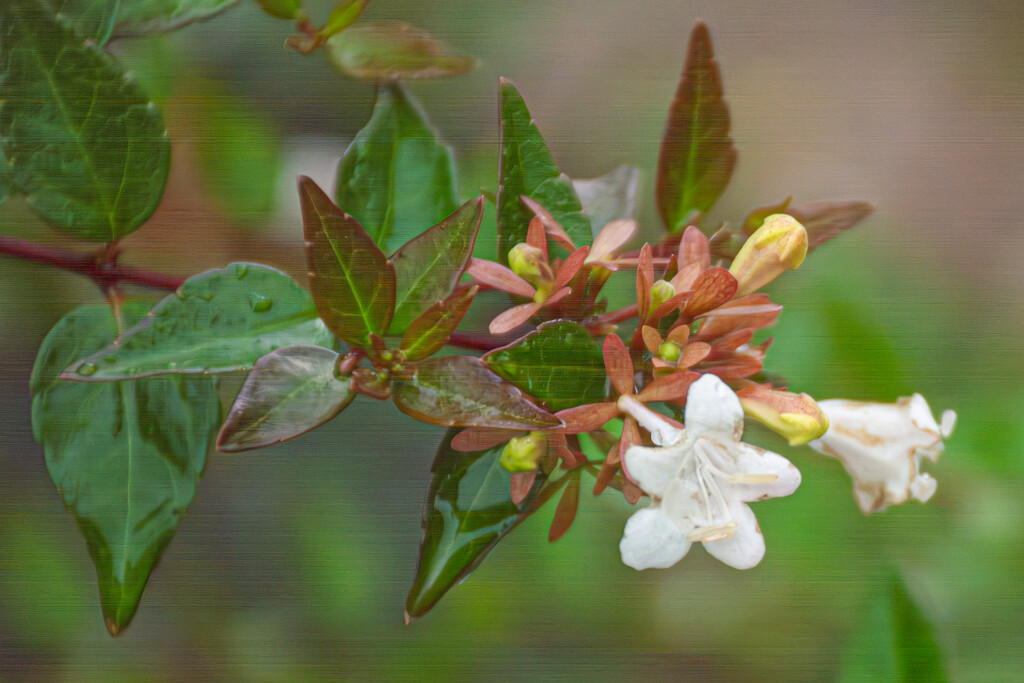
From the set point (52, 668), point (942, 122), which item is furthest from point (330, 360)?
point (942, 122)

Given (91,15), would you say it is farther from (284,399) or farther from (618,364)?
(618,364)

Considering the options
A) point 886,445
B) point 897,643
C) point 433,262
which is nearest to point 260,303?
point 433,262

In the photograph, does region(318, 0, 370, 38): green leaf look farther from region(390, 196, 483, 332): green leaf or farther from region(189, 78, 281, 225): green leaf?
region(390, 196, 483, 332): green leaf

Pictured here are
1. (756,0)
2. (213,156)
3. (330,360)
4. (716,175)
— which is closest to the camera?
(330,360)

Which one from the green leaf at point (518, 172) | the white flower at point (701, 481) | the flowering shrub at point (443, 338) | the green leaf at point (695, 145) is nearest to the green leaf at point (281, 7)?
the flowering shrub at point (443, 338)

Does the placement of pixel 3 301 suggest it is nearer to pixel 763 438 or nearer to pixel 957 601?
pixel 763 438

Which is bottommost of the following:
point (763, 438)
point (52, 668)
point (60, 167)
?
point (52, 668)
